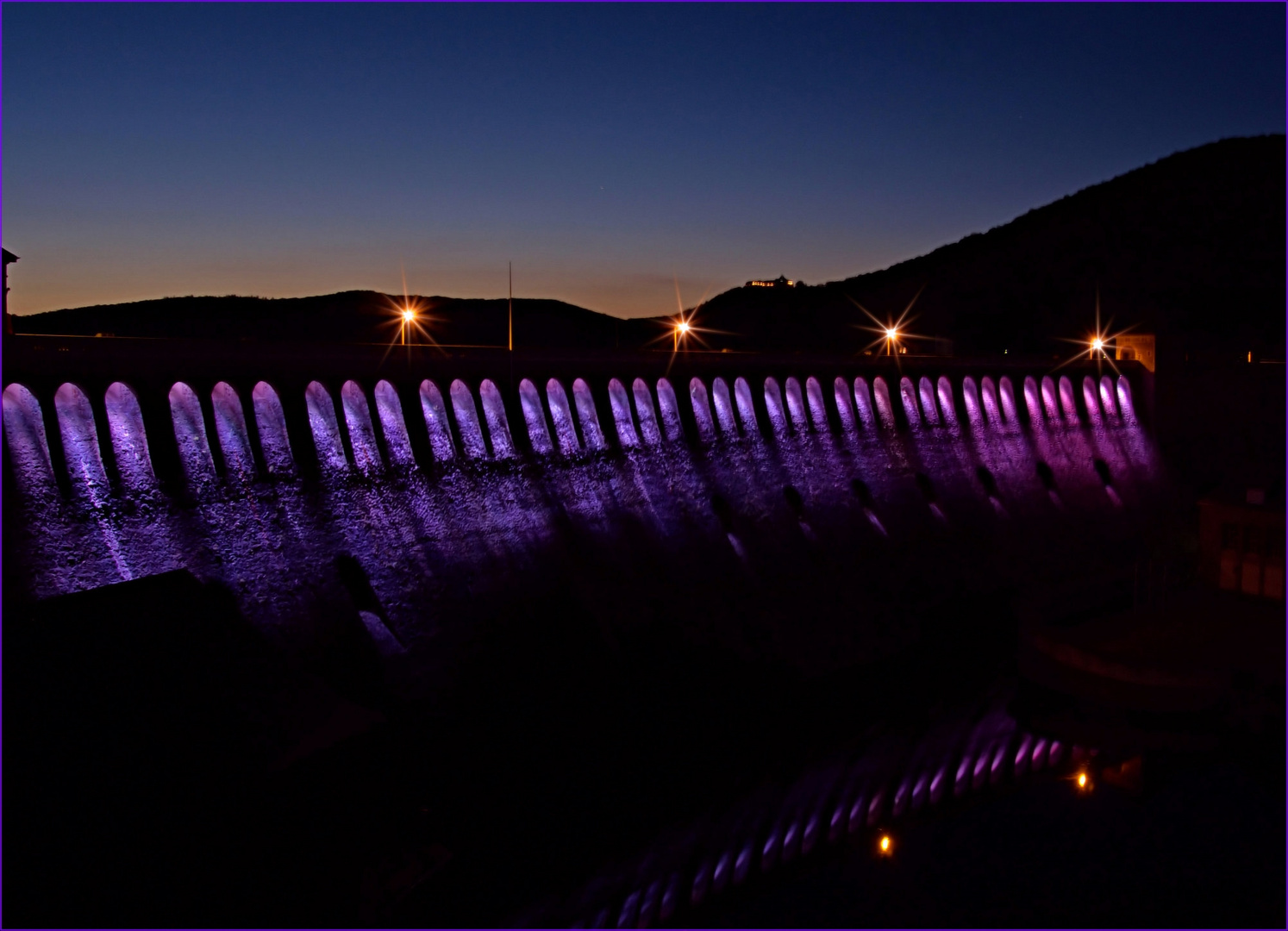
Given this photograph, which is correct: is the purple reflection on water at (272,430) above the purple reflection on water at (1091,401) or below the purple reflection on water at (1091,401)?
above

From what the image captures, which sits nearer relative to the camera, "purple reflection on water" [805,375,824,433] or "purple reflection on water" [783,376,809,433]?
"purple reflection on water" [783,376,809,433]

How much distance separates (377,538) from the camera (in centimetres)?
1733

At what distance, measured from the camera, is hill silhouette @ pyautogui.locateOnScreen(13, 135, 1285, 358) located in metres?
63.0

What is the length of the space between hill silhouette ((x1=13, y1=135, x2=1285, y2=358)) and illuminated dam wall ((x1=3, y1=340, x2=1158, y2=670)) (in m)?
30.1

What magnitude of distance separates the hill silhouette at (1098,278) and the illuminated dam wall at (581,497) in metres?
30.5

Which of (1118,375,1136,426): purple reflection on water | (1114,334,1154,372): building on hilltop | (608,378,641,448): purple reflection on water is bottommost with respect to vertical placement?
(1118,375,1136,426): purple reflection on water

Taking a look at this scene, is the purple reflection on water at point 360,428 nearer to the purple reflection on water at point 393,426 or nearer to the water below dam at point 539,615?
the water below dam at point 539,615

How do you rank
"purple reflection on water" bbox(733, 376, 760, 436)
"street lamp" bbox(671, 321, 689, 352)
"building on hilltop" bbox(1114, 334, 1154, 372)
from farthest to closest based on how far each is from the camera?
"building on hilltop" bbox(1114, 334, 1154, 372)
"street lamp" bbox(671, 321, 689, 352)
"purple reflection on water" bbox(733, 376, 760, 436)

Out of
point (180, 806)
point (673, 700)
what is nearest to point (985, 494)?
point (673, 700)

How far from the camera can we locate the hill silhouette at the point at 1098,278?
62781 millimetres

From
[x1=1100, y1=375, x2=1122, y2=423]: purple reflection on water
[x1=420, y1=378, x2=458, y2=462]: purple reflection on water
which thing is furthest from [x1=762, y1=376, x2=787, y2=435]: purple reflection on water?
[x1=1100, y1=375, x2=1122, y2=423]: purple reflection on water

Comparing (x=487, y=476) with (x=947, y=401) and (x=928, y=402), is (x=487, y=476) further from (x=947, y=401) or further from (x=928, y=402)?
(x=947, y=401)

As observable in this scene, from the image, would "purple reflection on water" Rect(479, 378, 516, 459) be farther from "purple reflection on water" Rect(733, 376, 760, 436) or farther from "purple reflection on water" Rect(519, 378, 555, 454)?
"purple reflection on water" Rect(733, 376, 760, 436)

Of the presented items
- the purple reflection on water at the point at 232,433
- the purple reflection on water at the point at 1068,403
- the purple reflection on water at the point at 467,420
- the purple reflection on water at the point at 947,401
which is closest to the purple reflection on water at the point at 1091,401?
the purple reflection on water at the point at 1068,403
